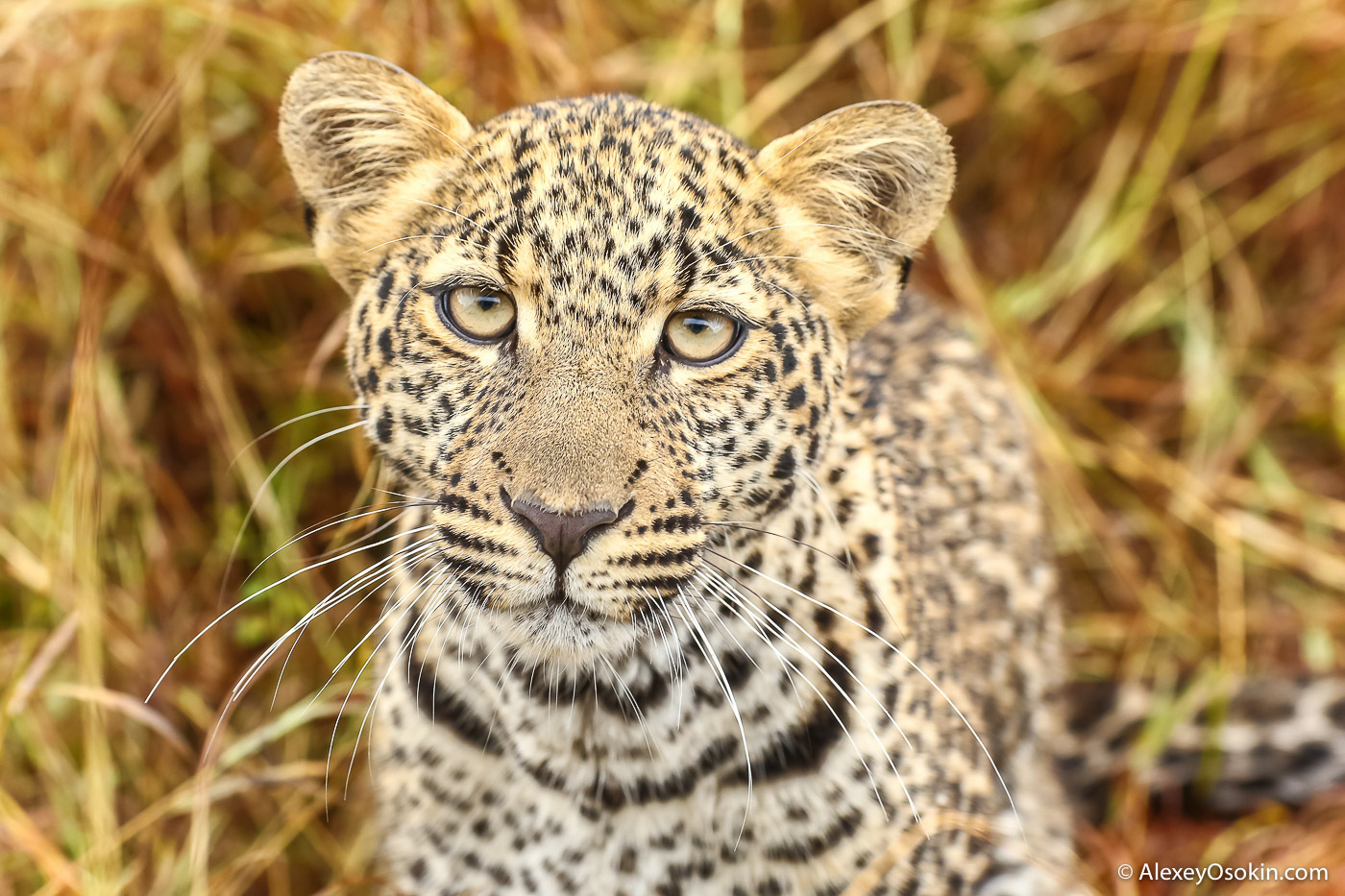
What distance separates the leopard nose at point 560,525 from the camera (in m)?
2.27

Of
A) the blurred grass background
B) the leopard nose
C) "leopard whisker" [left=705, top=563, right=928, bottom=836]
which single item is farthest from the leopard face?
the blurred grass background

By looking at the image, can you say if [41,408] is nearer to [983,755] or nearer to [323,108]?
[323,108]

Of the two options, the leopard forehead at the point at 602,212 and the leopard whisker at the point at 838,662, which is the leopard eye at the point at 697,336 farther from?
the leopard whisker at the point at 838,662

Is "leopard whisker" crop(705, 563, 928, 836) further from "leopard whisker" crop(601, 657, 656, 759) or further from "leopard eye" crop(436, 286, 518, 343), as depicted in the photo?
"leopard eye" crop(436, 286, 518, 343)

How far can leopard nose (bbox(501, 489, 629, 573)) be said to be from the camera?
2266mm

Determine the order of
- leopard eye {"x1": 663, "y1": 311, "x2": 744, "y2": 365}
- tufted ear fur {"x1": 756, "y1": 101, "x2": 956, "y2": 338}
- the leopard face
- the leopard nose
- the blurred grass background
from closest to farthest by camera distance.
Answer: the leopard nose < the leopard face < leopard eye {"x1": 663, "y1": 311, "x2": 744, "y2": 365} < tufted ear fur {"x1": 756, "y1": 101, "x2": 956, "y2": 338} < the blurred grass background

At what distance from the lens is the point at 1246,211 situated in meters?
5.15

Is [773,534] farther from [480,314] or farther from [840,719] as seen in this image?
[480,314]

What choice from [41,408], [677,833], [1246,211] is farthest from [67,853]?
[1246,211]

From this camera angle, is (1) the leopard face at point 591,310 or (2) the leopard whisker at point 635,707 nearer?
(1) the leopard face at point 591,310

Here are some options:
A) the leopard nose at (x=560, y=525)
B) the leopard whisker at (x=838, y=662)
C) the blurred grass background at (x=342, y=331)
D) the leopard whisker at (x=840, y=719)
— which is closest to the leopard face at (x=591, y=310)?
the leopard nose at (x=560, y=525)

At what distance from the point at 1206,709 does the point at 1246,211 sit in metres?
2.07

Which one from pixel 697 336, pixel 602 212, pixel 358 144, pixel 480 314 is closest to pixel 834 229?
pixel 697 336

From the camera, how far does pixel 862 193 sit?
Result: 9.12 ft
